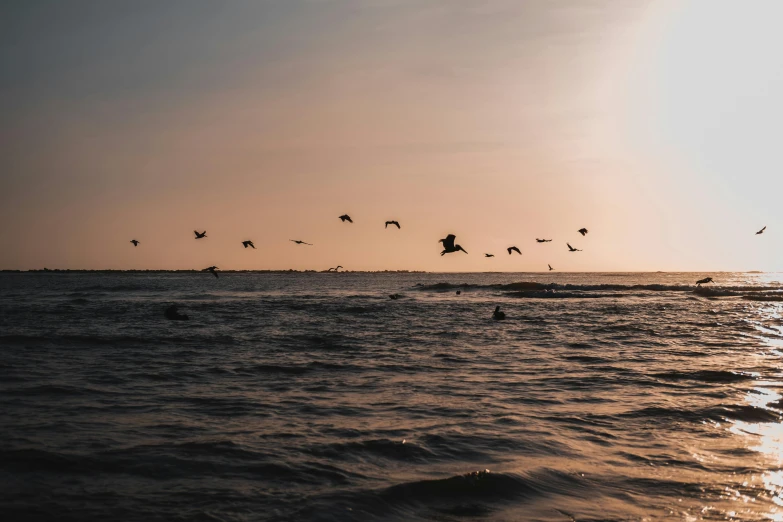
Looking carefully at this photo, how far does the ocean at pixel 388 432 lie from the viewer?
7855mm

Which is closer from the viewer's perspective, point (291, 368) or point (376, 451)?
point (376, 451)

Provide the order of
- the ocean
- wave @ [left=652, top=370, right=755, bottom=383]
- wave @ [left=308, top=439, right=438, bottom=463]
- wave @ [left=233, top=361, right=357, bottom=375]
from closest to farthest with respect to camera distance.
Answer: the ocean → wave @ [left=308, top=439, right=438, bottom=463] → wave @ [left=652, top=370, right=755, bottom=383] → wave @ [left=233, top=361, right=357, bottom=375]

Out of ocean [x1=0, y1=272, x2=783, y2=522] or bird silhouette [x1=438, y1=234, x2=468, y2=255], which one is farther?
bird silhouette [x1=438, y1=234, x2=468, y2=255]

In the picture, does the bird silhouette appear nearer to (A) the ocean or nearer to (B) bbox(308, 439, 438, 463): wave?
(A) the ocean

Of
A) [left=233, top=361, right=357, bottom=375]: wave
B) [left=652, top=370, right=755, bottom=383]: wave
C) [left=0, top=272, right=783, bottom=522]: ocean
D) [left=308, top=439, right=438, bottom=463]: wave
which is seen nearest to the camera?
[left=0, top=272, right=783, bottom=522]: ocean

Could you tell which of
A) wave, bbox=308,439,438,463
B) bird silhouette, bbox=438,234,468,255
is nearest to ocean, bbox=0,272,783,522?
wave, bbox=308,439,438,463

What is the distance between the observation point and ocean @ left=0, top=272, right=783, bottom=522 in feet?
25.8

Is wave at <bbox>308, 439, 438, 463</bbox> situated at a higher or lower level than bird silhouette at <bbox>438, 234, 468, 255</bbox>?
lower

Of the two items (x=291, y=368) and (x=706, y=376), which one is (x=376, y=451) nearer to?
(x=291, y=368)

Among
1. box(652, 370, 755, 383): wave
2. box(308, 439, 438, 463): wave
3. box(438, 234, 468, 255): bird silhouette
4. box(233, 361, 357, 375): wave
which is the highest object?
box(438, 234, 468, 255): bird silhouette

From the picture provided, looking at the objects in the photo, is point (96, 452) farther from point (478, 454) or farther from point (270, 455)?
point (478, 454)

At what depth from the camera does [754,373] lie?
1705cm

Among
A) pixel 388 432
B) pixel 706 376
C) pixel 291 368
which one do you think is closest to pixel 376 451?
pixel 388 432

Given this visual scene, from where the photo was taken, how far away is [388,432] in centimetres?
1110
